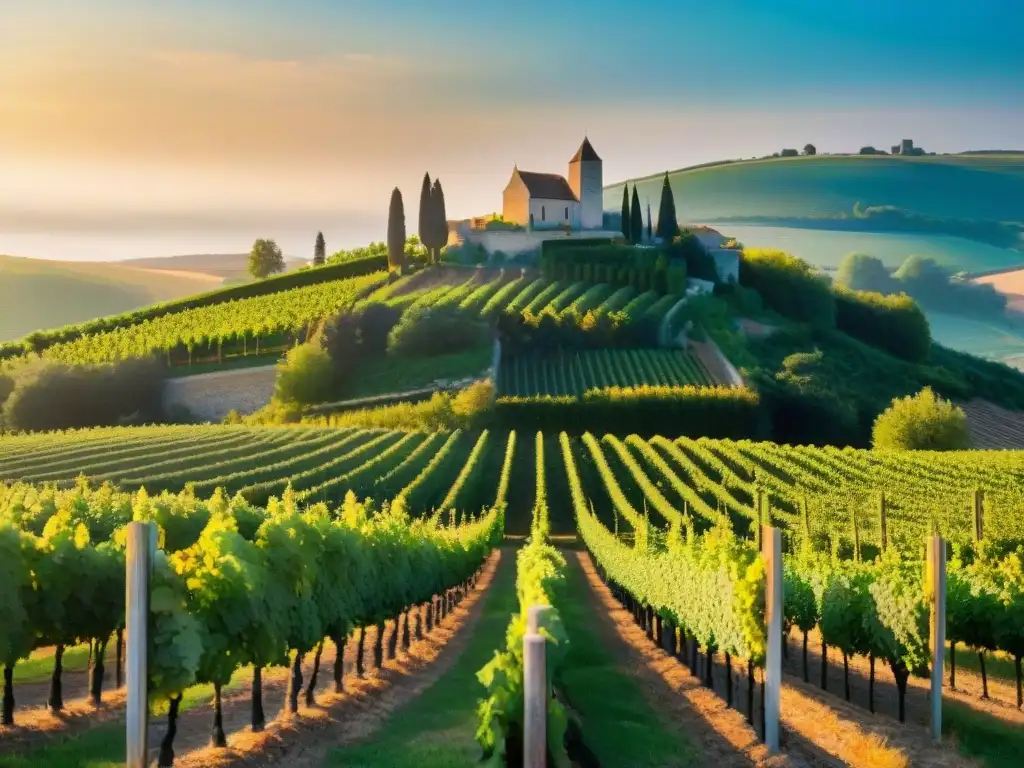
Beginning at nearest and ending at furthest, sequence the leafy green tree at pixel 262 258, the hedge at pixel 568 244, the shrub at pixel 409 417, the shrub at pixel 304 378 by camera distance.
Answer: the shrub at pixel 409 417 → the shrub at pixel 304 378 → the hedge at pixel 568 244 → the leafy green tree at pixel 262 258

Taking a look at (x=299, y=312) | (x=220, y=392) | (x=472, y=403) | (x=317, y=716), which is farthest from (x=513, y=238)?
(x=317, y=716)

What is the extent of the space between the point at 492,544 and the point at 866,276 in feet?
524

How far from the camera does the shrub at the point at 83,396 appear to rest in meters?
79.2

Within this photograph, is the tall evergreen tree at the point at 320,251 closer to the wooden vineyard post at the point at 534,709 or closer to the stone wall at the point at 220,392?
the stone wall at the point at 220,392

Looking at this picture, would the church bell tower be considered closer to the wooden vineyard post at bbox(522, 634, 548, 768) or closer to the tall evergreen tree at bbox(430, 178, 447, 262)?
the tall evergreen tree at bbox(430, 178, 447, 262)

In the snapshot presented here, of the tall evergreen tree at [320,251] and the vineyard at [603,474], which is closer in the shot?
the vineyard at [603,474]

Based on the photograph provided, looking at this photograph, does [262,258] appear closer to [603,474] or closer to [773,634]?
[603,474]

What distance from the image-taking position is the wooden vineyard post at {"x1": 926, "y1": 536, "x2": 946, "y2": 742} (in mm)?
15609

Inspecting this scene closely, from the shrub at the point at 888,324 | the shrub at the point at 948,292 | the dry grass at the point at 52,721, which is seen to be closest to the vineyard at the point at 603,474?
the dry grass at the point at 52,721

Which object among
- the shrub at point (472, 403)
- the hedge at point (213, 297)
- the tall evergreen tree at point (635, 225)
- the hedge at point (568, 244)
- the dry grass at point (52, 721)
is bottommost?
the dry grass at point (52, 721)

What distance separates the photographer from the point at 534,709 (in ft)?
30.2

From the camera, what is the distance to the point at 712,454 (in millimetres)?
60375

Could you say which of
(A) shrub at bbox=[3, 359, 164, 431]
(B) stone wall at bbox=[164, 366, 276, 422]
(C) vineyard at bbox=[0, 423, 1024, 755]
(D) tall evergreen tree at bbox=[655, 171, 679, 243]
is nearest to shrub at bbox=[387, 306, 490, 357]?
(B) stone wall at bbox=[164, 366, 276, 422]

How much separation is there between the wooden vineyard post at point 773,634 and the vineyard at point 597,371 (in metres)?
64.4
